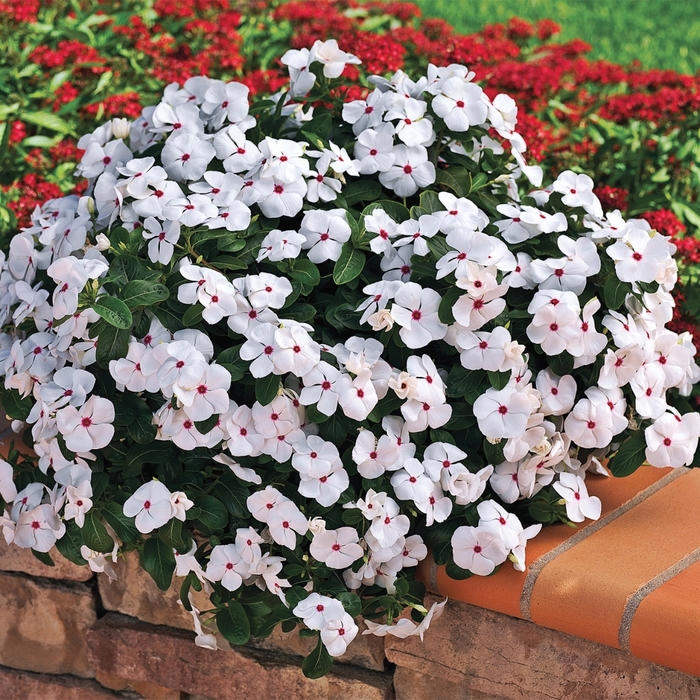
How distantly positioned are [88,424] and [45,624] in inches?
28.6

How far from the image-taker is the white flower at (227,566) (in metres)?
1.51

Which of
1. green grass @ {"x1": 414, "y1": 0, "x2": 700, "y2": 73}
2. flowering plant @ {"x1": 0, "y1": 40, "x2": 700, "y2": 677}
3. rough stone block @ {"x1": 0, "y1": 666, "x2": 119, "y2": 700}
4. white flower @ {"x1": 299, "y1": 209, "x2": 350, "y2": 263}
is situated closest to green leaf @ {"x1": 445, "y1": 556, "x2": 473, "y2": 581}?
flowering plant @ {"x1": 0, "y1": 40, "x2": 700, "y2": 677}

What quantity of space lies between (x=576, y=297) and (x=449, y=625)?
0.61 m

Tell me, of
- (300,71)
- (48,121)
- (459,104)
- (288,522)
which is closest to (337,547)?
(288,522)

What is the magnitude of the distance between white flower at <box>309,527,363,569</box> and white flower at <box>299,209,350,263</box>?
0.46m

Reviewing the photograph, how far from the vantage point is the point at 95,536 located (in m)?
1.53

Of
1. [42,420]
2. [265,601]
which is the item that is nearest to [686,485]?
[265,601]

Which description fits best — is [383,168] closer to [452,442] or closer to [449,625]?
[452,442]

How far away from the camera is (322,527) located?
57.2 inches

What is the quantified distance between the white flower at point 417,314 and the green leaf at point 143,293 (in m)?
0.37

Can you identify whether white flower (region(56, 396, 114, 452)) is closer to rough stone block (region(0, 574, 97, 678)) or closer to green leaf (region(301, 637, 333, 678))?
green leaf (region(301, 637, 333, 678))

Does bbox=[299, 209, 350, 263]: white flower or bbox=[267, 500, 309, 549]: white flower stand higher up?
bbox=[299, 209, 350, 263]: white flower

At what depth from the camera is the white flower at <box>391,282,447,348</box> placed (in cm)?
147

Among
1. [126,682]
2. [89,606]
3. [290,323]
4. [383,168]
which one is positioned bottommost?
[126,682]
